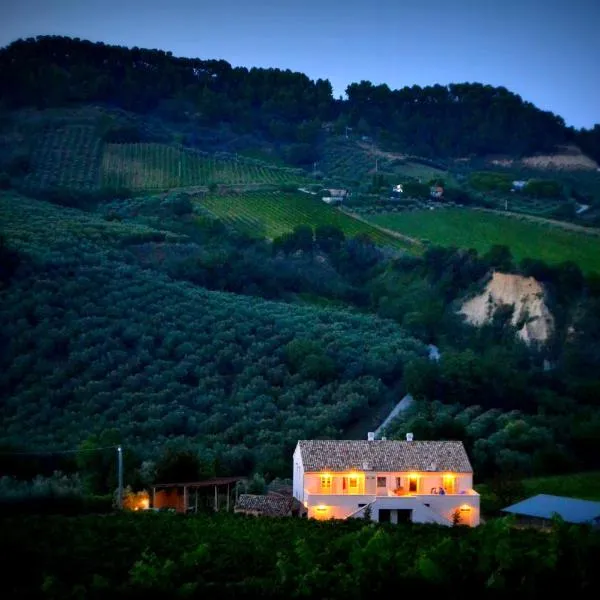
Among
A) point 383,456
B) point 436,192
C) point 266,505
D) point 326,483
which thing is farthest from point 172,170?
point 266,505

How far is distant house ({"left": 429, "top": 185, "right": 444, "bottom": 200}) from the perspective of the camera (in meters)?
68.9

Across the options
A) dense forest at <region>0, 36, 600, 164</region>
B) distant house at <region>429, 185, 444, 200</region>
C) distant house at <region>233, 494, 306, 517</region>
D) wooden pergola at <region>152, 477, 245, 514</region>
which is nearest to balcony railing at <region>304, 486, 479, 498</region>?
distant house at <region>233, 494, 306, 517</region>

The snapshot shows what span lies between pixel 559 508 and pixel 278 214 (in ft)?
110

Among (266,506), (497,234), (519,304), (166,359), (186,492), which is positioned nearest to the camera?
(266,506)

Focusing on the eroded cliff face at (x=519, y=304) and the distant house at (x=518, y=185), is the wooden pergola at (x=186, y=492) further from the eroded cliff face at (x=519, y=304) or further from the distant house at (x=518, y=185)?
the distant house at (x=518, y=185)

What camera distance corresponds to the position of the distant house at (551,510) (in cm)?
2936

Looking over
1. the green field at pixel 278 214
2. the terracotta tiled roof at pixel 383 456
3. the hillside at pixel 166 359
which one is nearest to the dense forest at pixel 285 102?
the green field at pixel 278 214

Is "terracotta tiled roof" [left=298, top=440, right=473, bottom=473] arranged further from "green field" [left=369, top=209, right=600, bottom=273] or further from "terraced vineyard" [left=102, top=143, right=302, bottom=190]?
"terraced vineyard" [left=102, top=143, right=302, bottom=190]

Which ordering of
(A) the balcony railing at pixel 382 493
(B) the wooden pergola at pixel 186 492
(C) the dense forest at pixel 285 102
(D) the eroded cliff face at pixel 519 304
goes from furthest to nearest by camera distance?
(C) the dense forest at pixel 285 102 < (D) the eroded cliff face at pixel 519 304 < (A) the balcony railing at pixel 382 493 < (B) the wooden pergola at pixel 186 492

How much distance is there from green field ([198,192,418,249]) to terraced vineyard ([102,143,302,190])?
3.10 m

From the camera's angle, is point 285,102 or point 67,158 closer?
point 67,158

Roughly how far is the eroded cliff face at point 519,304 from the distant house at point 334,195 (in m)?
13.9

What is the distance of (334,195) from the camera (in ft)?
222

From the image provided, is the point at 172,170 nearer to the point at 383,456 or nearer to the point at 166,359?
the point at 166,359
